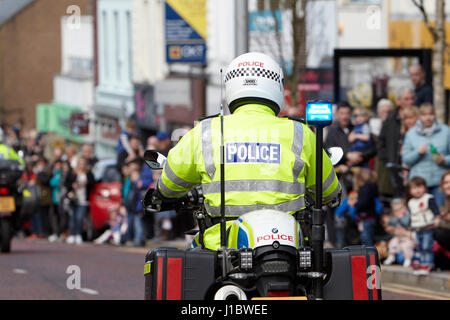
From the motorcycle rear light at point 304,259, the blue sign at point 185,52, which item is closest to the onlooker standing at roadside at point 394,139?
the blue sign at point 185,52

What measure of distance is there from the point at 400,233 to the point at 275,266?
9.99 meters

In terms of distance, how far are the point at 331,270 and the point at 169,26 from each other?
21.6 m

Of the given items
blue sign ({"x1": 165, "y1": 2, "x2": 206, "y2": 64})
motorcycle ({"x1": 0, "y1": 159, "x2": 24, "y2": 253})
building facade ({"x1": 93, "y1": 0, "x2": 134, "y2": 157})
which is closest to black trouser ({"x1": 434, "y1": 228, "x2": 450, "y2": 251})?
motorcycle ({"x1": 0, "y1": 159, "x2": 24, "y2": 253})

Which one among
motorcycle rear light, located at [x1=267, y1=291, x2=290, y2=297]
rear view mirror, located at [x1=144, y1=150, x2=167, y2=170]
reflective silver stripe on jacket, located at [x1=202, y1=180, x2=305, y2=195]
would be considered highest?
rear view mirror, located at [x1=144, y1=150, x2=167, y2=170]

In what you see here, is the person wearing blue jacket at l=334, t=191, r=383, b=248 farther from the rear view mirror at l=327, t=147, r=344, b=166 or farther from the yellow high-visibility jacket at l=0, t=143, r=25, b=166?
the rear view mirror at l=327, t=147, r=344, b=166

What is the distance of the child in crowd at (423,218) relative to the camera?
14.2 meters

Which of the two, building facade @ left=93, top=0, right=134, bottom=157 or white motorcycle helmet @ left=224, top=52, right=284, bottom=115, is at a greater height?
building facade @ left=93, top=0, right=134, bottom=157

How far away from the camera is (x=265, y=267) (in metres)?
5.56

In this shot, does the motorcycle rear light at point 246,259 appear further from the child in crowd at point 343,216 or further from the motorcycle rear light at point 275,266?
the child in crowd at point 343,216

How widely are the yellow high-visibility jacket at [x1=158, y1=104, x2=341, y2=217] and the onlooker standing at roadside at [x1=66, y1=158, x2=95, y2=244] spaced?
704 inches

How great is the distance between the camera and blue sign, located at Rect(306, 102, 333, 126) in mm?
5840

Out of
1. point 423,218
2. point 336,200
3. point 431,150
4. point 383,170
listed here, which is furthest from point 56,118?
point 336,200
